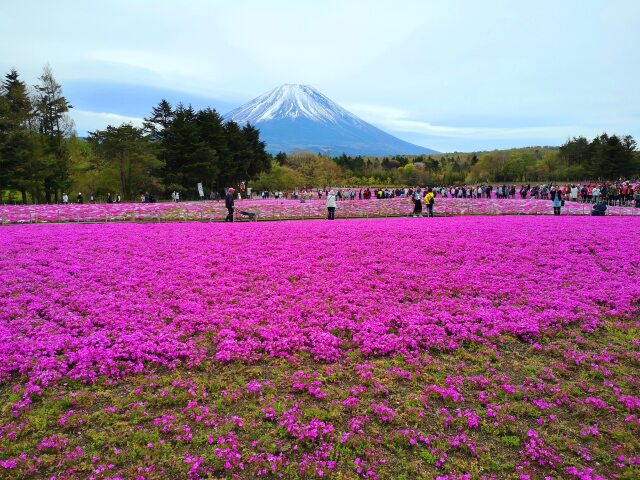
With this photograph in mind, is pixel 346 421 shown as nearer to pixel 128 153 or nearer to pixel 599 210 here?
pixel 599 210

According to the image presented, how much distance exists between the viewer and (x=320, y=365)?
7.56 m

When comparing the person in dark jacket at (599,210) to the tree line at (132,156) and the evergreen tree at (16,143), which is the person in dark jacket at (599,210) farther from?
the evergreen tree at (16,143)

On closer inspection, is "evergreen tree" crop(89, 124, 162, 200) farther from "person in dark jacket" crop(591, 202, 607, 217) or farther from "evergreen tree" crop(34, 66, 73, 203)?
"person in dark jacket" crop(591, 202, 607, 217)

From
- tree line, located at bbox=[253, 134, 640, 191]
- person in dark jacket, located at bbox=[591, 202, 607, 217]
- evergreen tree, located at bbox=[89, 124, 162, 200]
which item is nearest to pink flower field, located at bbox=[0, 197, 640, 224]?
person in dark jacket, located at bbox=[591, 202, 607, 217]

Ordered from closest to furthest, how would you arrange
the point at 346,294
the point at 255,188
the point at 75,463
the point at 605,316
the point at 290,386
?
1. the point at 75,463
2. the point at 290,386
3. the point at 605,316
4. the point at 346,294
5. the point at 255,188

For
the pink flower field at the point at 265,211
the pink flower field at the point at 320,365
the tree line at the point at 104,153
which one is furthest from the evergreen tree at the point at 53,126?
the pink flower field at the point at 320,365

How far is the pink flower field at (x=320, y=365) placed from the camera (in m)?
5.17

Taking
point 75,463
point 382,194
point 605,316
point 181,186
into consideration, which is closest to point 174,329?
point 75,463

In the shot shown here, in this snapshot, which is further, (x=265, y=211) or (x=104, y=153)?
(x=104, y=153)

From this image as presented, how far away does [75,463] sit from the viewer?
498 cm

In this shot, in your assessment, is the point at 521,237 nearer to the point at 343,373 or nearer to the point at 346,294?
the point at 346,294

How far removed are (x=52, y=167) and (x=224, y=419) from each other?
187 feet

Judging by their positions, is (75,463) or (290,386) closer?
(75,463)

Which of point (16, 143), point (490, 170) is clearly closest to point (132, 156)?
point (16, 143)
